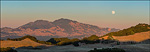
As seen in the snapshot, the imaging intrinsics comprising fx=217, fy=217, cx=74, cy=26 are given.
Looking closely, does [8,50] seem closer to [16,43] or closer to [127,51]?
[127,51]

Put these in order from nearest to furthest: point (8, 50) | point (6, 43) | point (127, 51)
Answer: point (127, 51)
point (8, 50)
point (6, 43)

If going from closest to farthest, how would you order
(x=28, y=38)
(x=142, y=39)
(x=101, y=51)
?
(x=101, y=51)
(x=142, y=39)
(x=28, y=38)

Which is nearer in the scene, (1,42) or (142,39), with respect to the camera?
(1,42)

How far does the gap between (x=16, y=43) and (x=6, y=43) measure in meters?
3.30

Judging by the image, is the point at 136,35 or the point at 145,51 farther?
the point at 136,35

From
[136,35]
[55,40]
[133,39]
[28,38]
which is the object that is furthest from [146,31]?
[28,38]

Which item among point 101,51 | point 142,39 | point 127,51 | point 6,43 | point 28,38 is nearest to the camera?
point 101,51

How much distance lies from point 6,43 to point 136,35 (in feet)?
165

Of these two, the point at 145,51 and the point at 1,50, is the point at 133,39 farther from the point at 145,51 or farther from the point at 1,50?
the point at 1,50

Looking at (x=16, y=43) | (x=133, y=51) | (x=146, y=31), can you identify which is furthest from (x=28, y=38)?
(x=133, y=51)

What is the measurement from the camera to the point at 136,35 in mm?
87938

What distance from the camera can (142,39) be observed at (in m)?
79.3

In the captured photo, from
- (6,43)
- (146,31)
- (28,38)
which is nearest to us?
(6,43)

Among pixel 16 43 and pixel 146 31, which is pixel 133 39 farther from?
pixel 16 43
